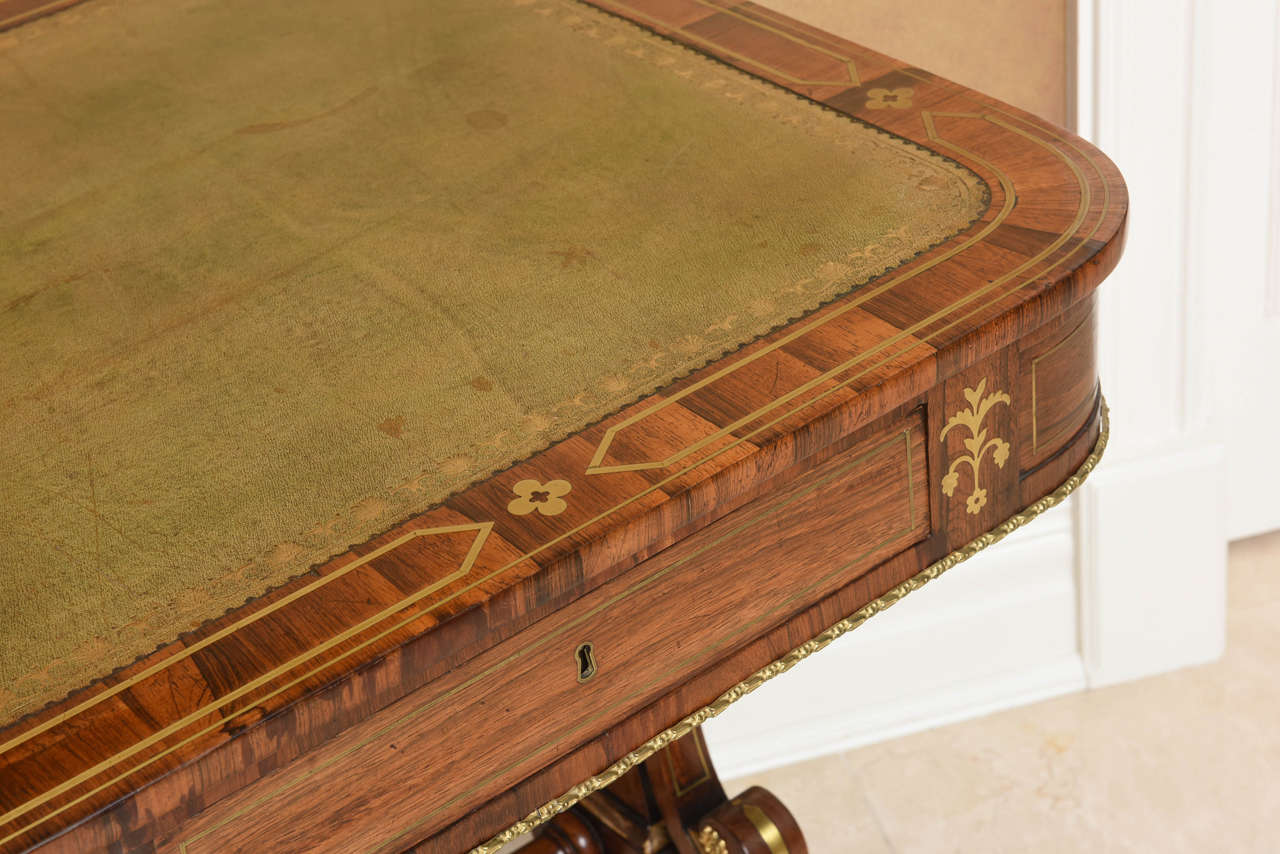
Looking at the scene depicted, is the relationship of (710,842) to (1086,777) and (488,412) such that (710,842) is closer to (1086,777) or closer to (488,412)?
(488,412)

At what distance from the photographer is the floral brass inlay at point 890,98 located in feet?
3.49

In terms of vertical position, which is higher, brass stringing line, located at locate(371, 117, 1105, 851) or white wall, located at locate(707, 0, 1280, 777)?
brass stringing line, located at locate(371, 117, 1105, 851)

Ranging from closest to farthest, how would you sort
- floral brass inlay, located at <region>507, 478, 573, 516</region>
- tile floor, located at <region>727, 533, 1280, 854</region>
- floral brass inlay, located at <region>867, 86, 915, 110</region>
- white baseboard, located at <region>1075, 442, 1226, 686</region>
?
floral brass inlay, located at <region>507, 478, 573, 516</region> < floral brass inlay, located at <region>867, 86, 915, 110</region> < tile floor, located at <region>727, 533, 1280, 854</region> < white baseboard, located at <region>1075, 442, 1226, 686</region>

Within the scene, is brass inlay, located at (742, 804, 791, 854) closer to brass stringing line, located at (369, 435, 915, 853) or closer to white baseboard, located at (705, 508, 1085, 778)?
brass stringing line, located at (369, 435, 915, 853)

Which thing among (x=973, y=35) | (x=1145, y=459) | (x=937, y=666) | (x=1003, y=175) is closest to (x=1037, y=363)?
(x=1003, y=175)

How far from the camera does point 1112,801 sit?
1.92m

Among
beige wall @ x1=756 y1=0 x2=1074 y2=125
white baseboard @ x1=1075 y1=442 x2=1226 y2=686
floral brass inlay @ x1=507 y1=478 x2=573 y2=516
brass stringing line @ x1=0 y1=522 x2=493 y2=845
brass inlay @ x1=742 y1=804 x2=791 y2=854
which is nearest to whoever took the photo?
brass stringing line @ x1=0 y1=522 x2=493 y2=845

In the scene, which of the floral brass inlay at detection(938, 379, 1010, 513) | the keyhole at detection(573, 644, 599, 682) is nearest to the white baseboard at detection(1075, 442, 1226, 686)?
the floral brass inlay at detection(938, 379, 1010, 513)

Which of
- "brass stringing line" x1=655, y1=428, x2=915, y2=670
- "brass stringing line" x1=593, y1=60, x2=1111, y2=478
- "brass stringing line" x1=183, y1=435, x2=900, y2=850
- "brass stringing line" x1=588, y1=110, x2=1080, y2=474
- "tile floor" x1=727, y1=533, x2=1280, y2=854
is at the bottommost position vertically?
"tile floor" x1=727, y1=533, x2=1280, y2=854

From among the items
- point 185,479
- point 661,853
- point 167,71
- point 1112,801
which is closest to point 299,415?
point 185,479

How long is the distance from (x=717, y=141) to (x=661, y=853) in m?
0.72

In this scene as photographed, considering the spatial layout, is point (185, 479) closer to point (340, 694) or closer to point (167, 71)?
point (340, 694)

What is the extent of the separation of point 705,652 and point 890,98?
0.48 metres

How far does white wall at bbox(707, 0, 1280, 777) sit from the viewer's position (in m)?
1.79
